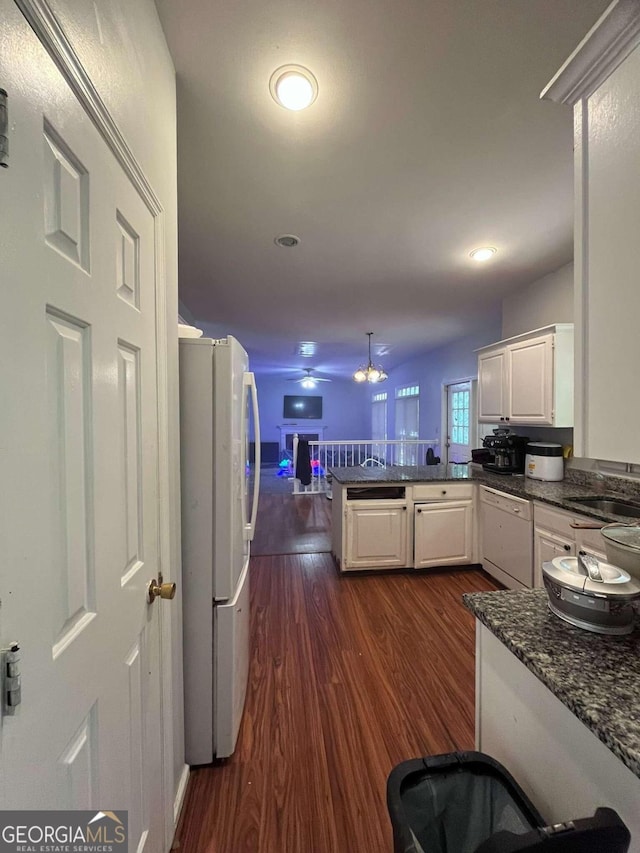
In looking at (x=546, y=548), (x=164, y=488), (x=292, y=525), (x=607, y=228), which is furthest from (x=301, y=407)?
(x=607, y=228)

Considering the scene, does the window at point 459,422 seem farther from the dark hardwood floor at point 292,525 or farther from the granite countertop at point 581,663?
the granite countertop at point 581,663

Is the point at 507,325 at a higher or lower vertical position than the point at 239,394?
higher

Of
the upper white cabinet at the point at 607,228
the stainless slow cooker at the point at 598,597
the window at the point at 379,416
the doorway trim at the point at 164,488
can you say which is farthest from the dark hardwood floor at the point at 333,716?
the window at the point at 379,416

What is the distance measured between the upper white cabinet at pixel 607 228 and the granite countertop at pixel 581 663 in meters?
0.46

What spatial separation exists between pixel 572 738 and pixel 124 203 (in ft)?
5.18

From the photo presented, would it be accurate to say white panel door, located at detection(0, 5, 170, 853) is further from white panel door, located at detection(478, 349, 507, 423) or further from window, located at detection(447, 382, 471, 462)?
window, located at detection(447, 382, 471, 462)

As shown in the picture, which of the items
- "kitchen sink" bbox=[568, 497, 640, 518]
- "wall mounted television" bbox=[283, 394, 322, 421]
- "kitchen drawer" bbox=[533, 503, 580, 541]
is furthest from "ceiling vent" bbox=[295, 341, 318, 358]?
"kitchen sink" bbox=[568, 497, 640, 518]

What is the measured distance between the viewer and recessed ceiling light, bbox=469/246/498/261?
259 centimetres

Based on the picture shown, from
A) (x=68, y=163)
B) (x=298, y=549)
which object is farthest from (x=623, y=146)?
(x=298, y=549)

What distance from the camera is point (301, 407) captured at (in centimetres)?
1045

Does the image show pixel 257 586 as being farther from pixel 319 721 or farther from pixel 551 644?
pixel 551 644

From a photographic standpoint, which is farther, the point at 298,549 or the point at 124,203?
the point at 298,549

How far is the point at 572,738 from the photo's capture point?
2.29 feet

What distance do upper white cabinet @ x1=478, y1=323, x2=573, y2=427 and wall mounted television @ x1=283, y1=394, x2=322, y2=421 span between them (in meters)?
7.22
